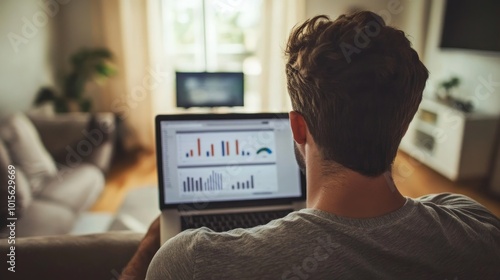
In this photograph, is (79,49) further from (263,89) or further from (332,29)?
(332,29)

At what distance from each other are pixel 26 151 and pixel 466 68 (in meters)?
3.55

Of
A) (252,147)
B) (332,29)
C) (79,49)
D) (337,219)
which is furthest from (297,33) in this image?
(79,49)

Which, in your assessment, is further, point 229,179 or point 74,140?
point 74,140

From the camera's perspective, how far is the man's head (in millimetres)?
555

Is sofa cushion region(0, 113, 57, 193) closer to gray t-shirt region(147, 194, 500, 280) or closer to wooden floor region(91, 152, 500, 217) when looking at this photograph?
wooden floor region(91, 152, 500, 217)

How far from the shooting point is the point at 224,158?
113cm

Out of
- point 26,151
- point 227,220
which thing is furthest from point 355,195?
point 26,151

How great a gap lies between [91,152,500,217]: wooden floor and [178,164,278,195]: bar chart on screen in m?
1.76

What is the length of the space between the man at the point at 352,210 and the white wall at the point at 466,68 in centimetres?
244

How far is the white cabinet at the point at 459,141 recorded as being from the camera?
2.97 m

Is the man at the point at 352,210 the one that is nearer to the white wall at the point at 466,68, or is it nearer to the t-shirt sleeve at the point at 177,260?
the t-shirt sleeve at the point at 177,260

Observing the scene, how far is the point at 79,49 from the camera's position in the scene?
3908 mm

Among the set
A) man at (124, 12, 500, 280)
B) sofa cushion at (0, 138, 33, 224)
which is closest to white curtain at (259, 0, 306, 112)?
sofa cushion at (0, 138, 33, 224)

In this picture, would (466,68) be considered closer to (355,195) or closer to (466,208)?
(466,208)
